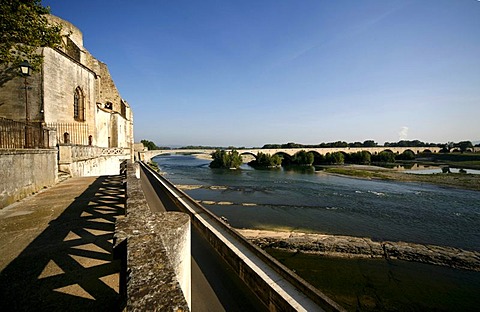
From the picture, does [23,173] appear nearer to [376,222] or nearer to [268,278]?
[268,278]

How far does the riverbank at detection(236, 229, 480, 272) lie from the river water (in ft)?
1.70

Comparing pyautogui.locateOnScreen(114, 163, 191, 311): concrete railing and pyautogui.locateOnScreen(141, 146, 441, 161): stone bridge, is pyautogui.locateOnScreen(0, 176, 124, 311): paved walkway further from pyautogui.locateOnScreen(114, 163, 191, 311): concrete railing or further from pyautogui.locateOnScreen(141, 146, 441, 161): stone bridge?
pyautogui.locateOnScreen(141, 146, 441, 161): stone bridge

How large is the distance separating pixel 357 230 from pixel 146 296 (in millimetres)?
16150

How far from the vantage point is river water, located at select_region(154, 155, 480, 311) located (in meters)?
8.30

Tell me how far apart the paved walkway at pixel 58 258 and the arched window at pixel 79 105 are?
49.9ft

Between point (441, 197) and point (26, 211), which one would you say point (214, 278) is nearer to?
point (26, 211)

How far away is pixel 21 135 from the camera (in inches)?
293

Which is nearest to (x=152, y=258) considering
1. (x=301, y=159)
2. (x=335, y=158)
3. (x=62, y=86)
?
(x=62, y=86)

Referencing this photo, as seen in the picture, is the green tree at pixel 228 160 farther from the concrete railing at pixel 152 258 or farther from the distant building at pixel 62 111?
the concrete railing at pixel 152 258

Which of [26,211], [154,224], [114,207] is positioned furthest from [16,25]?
[154,224]

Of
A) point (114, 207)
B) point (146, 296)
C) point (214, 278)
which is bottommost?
point (214, 278)

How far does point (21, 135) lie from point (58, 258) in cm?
704

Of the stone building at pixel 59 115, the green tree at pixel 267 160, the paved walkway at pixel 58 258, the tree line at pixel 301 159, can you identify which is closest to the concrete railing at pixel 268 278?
the paved walkway at pixel 58 258

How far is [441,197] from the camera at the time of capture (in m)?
23.5
